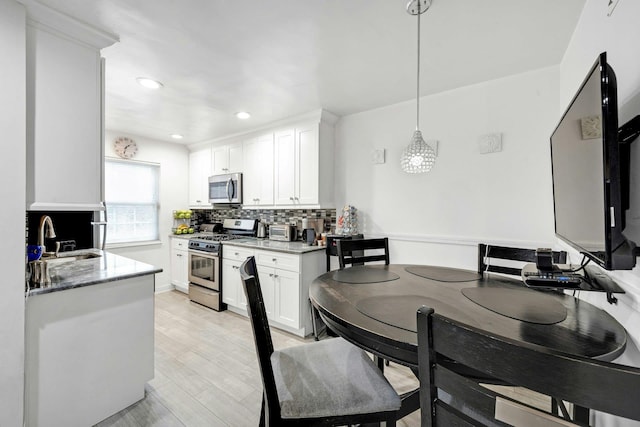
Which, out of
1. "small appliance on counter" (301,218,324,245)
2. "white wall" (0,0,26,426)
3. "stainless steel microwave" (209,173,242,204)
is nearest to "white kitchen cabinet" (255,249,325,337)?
"small appliance on counter" (301,218,324,245)

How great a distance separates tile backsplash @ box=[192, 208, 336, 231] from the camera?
11.6 ft

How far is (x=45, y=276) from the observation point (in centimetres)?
154

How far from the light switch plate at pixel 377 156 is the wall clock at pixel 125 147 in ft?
11.5

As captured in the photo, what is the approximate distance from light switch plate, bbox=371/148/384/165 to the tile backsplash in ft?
2.57

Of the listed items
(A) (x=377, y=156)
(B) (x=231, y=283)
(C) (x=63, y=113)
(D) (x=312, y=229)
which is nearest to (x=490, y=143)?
(A) (x=377, y=156)

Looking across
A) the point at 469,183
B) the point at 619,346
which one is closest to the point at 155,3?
the point at 619,346

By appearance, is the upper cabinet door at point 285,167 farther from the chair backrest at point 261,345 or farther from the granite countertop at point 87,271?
the chair backrest at point 261,345

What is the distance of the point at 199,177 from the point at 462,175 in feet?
13.0

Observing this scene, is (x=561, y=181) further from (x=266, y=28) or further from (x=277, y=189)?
(x=277, y=189)

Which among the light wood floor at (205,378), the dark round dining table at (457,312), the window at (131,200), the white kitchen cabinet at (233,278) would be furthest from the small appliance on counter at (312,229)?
A: the window at (131,200)

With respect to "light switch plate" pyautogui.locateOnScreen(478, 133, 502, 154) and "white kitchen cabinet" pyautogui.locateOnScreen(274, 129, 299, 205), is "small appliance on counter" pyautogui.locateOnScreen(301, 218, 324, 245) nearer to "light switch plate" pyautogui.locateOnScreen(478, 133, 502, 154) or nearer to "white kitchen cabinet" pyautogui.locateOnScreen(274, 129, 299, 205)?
"white kitchen cabinet" pyautogui.locateOnScreen(274, 129, 299, 205)

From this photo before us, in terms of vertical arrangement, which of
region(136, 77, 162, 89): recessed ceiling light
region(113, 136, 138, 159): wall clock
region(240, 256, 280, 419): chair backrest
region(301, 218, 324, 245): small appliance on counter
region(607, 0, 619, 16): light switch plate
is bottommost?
region(240, 256, 280, 419): chair backrest

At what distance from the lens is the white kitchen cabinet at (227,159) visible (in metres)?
4.11

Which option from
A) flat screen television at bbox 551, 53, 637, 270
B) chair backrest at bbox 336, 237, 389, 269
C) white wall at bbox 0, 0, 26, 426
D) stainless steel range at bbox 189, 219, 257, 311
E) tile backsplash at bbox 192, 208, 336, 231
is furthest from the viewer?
stainless steel range at bbox 189, 219, 257, 311
